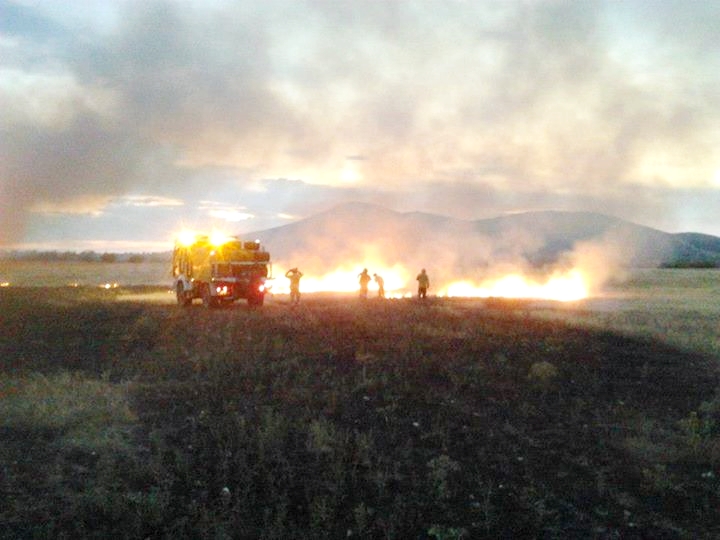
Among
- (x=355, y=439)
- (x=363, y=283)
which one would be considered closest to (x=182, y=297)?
(x=363, y=283)

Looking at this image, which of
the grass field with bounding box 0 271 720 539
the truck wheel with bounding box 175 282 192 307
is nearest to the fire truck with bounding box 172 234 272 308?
the truck wheel with bounding box 175 282 192 307

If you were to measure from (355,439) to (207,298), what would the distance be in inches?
795

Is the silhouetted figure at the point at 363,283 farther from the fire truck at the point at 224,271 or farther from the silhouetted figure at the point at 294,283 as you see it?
the fire truck at the point at 224,271

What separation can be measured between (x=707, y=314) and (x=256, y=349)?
2287 cm

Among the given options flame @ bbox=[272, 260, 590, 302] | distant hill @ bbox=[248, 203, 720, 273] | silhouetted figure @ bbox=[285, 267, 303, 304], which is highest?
distant hill @ bbox=[248, 203, 720, 273]

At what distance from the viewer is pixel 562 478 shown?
9211 millimetres

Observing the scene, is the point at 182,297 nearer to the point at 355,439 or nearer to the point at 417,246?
the point at 355,439

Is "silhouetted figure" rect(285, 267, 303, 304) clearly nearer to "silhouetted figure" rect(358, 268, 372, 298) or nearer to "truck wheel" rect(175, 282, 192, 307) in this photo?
"truck wheel" rect(175, 282, 192, 307)

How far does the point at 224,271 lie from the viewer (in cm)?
2897

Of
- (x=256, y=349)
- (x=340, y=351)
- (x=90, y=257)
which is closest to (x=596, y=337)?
(x=340, y=351)

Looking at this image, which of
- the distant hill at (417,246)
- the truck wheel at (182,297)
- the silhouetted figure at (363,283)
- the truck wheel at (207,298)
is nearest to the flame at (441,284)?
the distant hill at (417,246)

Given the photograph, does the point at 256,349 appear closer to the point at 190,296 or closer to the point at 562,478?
the point at 562,478

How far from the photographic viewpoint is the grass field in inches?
314

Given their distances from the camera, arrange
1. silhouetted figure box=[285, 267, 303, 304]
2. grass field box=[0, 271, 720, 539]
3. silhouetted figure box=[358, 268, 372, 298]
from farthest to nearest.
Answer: silhouetted figure box=[358, 268, 372, 298], silhouetted figure box=[285, 267, 303, 304], grass field box=[0, 271, 720, 539]
